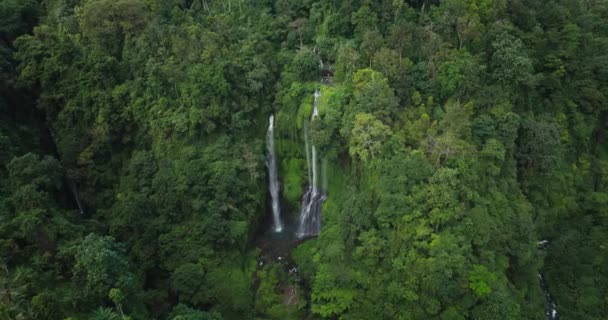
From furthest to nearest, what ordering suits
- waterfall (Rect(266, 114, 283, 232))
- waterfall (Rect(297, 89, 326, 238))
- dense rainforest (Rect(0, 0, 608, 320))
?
waterfall (Rect(266, 114, 283, 232)) → waterfall (Rect(297, 89, 326, 238)) → dense rainforest (Rect(0, 0, 608, 320))

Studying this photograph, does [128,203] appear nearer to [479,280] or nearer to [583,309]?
[479,280]

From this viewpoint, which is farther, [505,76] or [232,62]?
[232,62]

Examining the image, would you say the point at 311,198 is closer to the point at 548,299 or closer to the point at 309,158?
the point at 309,158

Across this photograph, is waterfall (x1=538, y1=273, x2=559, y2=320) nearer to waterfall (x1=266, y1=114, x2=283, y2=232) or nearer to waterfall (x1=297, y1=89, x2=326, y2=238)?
waterfall (x1=297, y1=89, x2=326, y2=238)

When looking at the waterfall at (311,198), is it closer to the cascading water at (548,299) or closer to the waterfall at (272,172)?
the waterfall at (272,172)

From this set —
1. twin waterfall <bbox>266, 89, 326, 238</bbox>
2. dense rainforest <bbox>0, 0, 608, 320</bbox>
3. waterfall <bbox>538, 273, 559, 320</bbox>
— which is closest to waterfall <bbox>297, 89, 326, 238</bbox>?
twin waterfall <bbox>266, 89, 326, 238</bbox>

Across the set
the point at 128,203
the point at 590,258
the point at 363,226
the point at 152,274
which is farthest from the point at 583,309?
the point at 128,203
